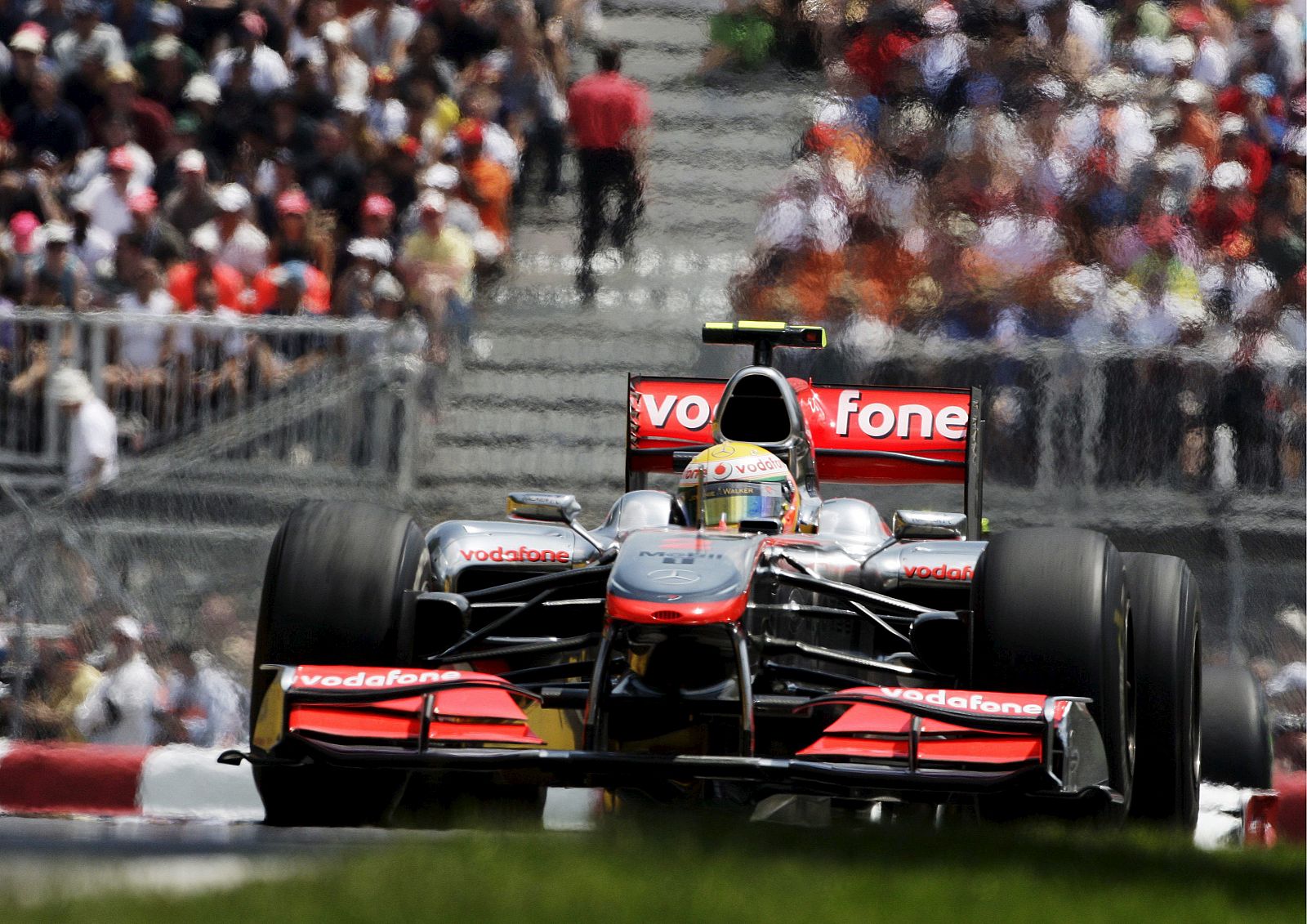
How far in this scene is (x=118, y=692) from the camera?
10.7 meters

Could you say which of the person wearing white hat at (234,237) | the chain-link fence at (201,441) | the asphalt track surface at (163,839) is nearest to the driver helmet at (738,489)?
the asphalt track surface at (163,839)

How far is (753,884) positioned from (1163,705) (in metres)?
3.18

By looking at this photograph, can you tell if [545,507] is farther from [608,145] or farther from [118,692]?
[608,145]

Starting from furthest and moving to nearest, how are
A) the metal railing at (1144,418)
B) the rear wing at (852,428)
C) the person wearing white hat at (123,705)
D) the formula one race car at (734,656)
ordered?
1. the metal railing at (1144,418)
2. the person wearing white hat at (123,705)
3. the rear wing at (852,428)
4. the formula one race car at (734,656)

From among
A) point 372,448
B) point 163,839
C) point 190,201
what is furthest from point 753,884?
point 190,201

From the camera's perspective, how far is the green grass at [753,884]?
3891 millimetres

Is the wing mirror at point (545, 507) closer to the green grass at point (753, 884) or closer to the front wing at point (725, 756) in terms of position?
the front wing at point (725, 756)

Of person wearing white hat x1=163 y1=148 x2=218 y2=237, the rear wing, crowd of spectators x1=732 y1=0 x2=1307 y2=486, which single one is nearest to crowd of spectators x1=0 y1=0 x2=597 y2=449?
person wearing white hat x1=163 y1=148 x2=218 y2=237

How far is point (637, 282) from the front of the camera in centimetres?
1382

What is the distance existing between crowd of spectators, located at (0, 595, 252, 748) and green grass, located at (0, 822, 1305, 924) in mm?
5881

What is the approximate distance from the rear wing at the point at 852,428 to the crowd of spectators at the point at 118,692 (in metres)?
2.84

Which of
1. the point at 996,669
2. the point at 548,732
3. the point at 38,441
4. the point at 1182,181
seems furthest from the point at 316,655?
the point at 1182,181

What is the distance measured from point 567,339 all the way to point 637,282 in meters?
0.72

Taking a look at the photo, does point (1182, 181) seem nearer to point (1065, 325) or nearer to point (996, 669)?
point (1065, 325)
